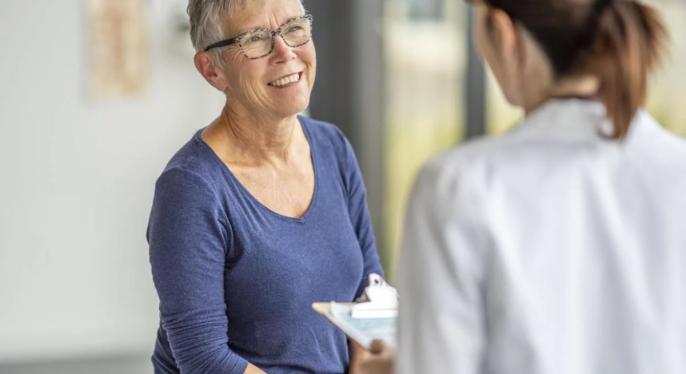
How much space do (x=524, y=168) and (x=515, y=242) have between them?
8 centimetres

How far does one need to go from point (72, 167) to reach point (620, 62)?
11.2ft

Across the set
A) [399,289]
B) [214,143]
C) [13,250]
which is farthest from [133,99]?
[399,289]

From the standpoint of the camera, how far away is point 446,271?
1.14 meters

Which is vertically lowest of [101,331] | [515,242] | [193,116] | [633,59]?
[101,331]

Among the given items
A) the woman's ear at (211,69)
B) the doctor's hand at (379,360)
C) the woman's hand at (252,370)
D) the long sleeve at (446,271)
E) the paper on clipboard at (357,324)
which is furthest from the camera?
the woman's ear at (211,69)

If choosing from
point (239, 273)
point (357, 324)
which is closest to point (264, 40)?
point (239, 273)

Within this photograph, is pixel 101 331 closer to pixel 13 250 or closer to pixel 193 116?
pixel 13 250

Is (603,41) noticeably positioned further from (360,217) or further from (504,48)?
(360,217)

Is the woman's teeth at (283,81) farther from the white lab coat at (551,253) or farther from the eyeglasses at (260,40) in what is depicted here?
the white lab coat at (551,253)

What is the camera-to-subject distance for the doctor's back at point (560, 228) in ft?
3.70

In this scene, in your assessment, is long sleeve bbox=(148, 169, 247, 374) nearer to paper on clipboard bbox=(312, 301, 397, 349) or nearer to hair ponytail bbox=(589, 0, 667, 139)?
paper on clipboard bbox=(312, 301, 397, 349)

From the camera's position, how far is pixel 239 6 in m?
1.82

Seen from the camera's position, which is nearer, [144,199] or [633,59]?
[633,59]

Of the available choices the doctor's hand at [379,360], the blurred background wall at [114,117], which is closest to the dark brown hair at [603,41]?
the doctor's hand at [379,360]
